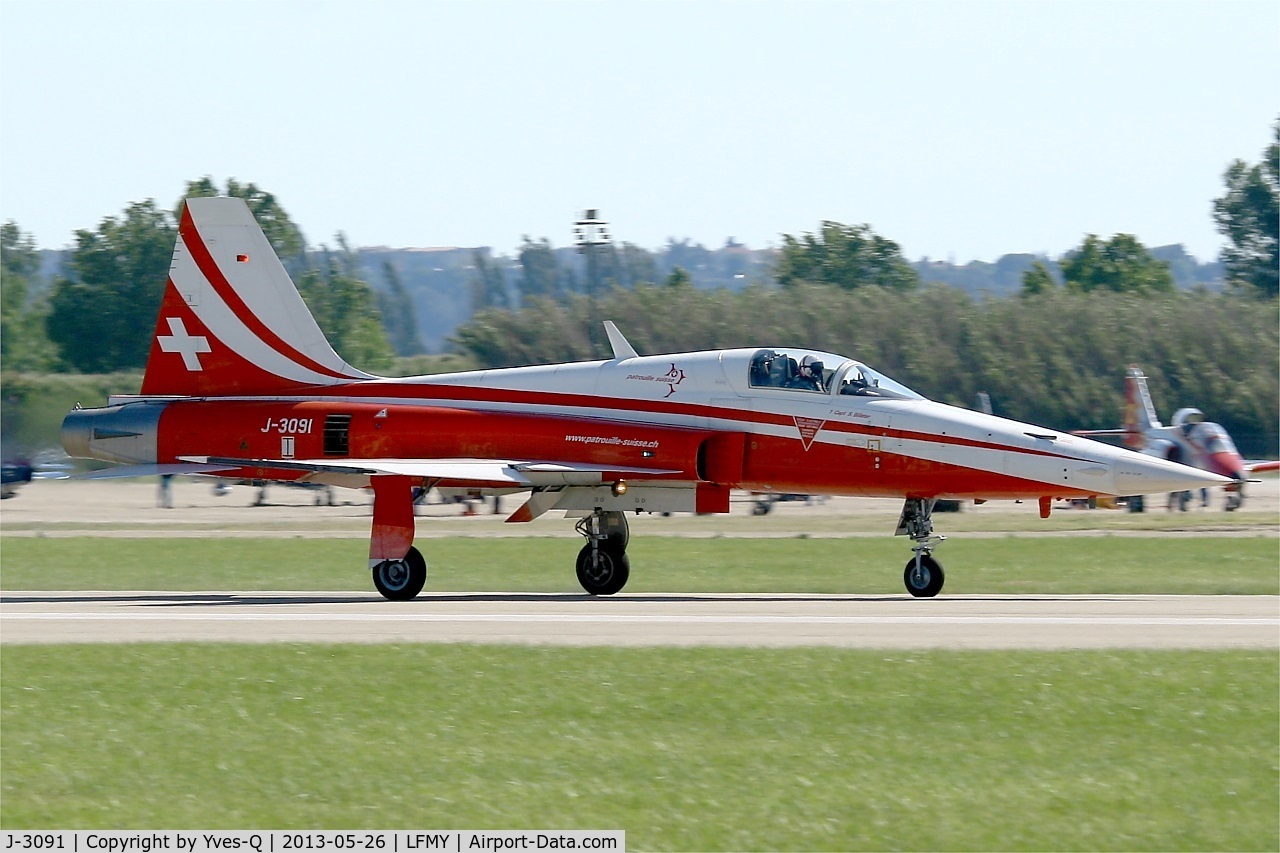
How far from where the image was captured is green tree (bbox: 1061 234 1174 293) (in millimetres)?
89812

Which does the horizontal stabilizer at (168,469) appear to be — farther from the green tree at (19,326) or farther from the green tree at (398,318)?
the green tree at (398,318)

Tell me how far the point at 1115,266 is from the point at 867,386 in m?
78.4

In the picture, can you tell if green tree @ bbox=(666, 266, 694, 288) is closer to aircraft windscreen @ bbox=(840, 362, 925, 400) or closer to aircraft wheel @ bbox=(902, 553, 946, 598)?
aircraft windscreen @ bbox=(840, 362, 925, 400)

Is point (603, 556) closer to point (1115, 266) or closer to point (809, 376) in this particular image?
point (809, 376)

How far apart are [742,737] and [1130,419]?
112ft

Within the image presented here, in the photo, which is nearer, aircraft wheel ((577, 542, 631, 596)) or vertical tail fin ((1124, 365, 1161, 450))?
aircraft wheel ((577, 542, 631, 596))

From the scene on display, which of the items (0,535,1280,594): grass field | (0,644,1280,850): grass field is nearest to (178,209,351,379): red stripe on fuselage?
(0,535,1280,594): grass field

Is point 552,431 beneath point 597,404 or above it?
beneath

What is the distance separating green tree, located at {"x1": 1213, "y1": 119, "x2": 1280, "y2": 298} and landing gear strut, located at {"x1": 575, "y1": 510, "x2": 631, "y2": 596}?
72.3 meters

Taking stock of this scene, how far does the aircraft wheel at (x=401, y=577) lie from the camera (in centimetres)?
1816

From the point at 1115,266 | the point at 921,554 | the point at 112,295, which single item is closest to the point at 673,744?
the point at 921,554

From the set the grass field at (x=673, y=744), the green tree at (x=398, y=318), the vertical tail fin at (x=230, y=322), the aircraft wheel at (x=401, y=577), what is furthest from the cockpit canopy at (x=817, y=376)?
the green tree at (x=398, y=318)

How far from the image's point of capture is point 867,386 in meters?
18.0
